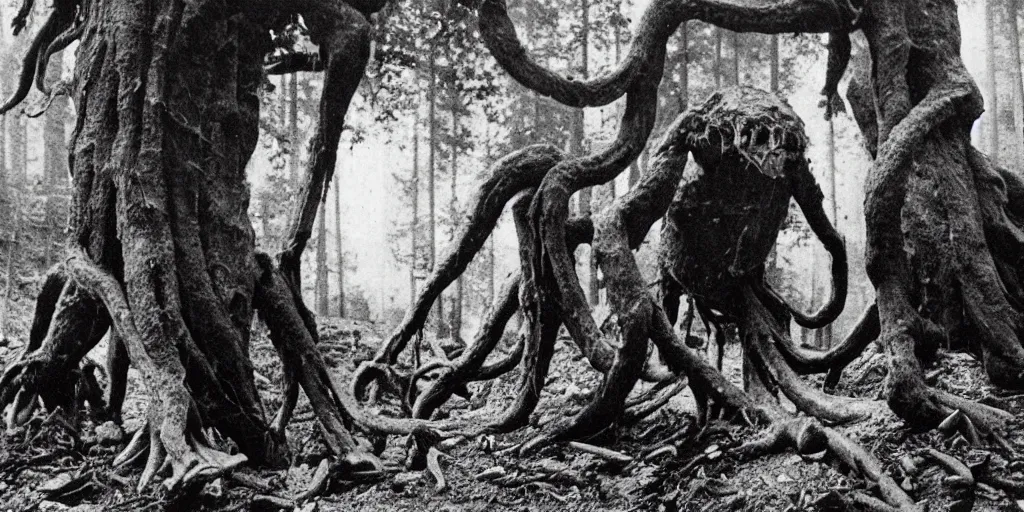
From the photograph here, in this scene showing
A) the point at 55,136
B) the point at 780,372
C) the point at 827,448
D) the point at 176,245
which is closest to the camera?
the point at 827,448

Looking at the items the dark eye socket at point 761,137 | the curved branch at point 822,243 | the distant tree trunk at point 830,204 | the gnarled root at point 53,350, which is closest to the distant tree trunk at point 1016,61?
the distant tree trunk at point 830,204

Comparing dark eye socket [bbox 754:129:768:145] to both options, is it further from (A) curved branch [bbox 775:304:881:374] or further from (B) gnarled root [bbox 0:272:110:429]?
(B) gnarled root [bbox 0:272:110:429]

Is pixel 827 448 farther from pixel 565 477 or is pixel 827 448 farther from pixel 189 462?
pixel 189 462

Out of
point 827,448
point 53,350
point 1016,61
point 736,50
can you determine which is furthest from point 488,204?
point 1016,61

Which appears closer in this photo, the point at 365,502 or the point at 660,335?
the point at 365,502

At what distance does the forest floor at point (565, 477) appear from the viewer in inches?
137

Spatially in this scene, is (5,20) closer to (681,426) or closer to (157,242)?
(157,242)

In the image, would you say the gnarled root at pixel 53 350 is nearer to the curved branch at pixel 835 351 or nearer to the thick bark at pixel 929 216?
the thick bark at pixel 929 216

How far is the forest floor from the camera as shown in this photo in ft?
11.4

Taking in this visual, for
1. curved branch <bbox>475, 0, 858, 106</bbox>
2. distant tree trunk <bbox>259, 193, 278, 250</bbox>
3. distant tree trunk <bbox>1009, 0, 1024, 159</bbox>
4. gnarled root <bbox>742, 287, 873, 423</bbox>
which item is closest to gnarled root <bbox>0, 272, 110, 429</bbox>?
curved branch <bbox>475, 0, 858, 106</bbox>

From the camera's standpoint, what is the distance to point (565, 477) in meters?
4.18

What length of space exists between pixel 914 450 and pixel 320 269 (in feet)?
49.7

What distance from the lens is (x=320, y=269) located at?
17.2 meters

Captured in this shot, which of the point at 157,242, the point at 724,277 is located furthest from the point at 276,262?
the point at 724,277
